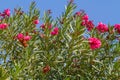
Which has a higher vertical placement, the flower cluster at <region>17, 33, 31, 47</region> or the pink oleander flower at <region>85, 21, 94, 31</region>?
the pink oleander flower at <region>85, 21, 94, 31</region>

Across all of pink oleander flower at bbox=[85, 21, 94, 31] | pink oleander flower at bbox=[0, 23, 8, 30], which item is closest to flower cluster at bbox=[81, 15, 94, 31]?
pink oleander flower at bbox=[85, 21, 94, 31]

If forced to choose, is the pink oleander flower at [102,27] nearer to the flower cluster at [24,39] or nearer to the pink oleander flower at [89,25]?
the pink oleander flower at [89,25]

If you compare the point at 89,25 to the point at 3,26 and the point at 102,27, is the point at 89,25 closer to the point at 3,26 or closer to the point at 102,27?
the point at 102,27

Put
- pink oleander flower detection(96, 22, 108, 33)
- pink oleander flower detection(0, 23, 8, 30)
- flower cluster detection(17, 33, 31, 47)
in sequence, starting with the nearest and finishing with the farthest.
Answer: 1. flower cluster detection(17, 33, 31, 47)
2. pink oleander flower detection(0, 23, 8, 30)
3. pink oleander flower detection(96, 22, 108, 33)

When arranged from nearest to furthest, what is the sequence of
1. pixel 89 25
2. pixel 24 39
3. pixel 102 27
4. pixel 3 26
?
pixel 24 39, pixel 3 26, pixel 102 27, pixel 89 25

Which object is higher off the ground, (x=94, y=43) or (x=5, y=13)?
(x=5, y=13)

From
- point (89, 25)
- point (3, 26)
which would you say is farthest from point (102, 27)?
point (3, 26)

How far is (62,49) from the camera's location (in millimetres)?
8656

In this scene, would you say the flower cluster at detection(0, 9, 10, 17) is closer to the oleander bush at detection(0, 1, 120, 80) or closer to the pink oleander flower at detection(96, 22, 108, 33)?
the oleander bush at detection(0, 1, 120, 80)

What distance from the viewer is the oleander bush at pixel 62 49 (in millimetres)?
8211

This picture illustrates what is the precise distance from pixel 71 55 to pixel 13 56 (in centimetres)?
128

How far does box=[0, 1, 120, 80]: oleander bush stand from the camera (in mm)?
8211

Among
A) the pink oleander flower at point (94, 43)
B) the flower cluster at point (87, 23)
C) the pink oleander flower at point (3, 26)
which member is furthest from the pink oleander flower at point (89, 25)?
the pink oleander flower at point (3, 26)

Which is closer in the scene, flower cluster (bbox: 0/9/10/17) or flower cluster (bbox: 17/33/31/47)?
flower cluster (bbox: 17/33/31/47)
